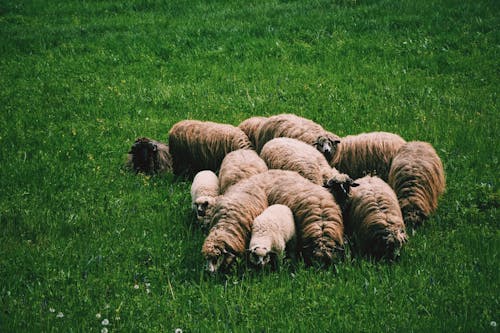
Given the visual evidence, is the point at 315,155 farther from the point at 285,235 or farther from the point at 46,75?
the point at 46,75

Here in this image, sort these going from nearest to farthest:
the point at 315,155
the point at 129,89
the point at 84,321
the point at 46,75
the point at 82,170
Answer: the point at 84,321 → the point at 315,155 → the point at 82,170 → the point at 129,89 → the point at 46,75

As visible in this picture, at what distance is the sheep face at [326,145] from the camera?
7.67 metres

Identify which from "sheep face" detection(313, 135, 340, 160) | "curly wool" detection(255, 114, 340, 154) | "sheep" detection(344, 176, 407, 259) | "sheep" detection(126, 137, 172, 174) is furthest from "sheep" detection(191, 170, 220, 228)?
"sheep" detection(344, 176, 407, 259)

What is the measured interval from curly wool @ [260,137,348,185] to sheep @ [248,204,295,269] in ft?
3.64

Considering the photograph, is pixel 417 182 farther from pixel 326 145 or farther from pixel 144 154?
pixel 144 154

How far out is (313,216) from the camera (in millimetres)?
6031

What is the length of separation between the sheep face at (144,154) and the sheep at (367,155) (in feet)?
8.89

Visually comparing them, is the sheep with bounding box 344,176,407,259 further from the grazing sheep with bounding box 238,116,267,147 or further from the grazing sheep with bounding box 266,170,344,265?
the grazing sheep with bounding box 238,116,267,147

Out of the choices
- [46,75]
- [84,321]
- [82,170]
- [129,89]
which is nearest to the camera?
[84,321]

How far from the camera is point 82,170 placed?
28.8 ft

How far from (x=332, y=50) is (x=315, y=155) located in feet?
22.6

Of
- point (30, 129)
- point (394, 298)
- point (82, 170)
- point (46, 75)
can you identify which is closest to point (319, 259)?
point (394, 298)

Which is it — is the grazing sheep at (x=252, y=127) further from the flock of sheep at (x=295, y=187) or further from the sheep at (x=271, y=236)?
the sheep at (x=271, y=236)

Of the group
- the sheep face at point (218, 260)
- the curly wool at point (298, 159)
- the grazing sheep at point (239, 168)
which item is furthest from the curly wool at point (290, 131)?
the sheep face at point (218, 260)
